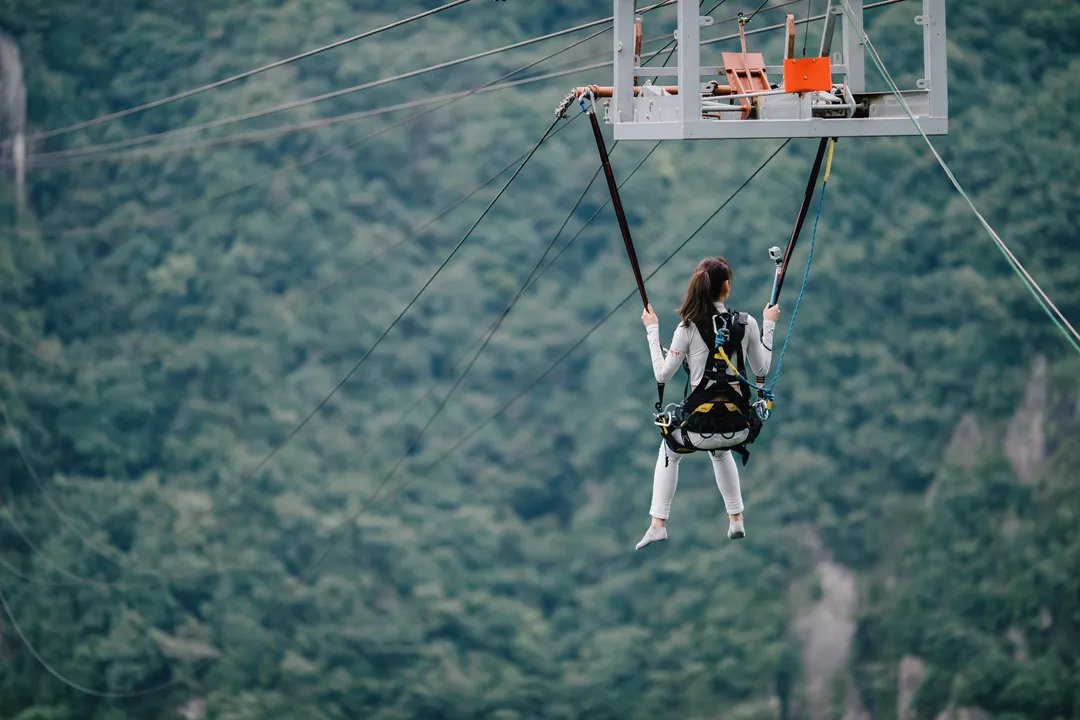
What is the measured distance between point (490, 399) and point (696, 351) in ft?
53.6

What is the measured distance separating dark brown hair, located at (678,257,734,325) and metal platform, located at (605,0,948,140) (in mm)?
606

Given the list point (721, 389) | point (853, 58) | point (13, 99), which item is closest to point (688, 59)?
point (853, 58)

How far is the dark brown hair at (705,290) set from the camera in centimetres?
739

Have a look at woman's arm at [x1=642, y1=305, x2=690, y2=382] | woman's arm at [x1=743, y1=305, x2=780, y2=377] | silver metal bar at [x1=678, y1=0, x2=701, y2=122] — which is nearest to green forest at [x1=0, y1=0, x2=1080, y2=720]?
woman's arm at [x1=743, y1=305, x2=780, y2=377]

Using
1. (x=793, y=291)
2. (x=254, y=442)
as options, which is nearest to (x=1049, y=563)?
(x=793, y=291)

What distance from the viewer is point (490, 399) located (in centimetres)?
2381

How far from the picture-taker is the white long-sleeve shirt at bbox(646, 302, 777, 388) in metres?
7.45

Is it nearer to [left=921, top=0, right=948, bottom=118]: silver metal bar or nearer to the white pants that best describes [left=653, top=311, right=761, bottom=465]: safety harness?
the white pants

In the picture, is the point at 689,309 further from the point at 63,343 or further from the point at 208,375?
the point at 63,343

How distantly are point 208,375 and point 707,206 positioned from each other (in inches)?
314

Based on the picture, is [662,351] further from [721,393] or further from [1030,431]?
[1030,431]

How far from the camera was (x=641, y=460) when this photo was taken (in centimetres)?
2330

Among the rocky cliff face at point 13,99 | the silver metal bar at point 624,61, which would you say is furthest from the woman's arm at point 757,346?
the rocky cliff face at point 13,99

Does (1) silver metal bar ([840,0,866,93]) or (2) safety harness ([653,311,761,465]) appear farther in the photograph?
(1) silver metal bar ([840,0,866,93])
